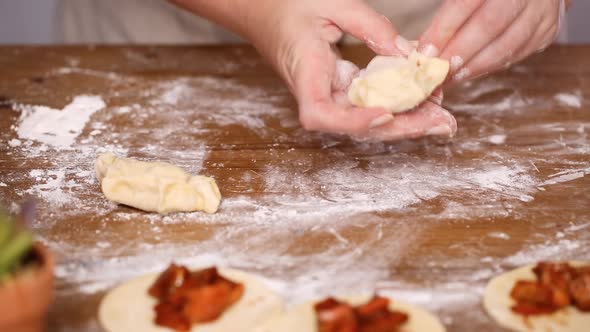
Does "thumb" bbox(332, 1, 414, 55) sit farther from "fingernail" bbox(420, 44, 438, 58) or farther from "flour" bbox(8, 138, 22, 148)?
"flour" bbox(8, 138, 22, 148)

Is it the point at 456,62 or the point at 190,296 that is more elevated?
the point at 456,62

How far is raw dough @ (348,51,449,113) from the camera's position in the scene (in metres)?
1.67

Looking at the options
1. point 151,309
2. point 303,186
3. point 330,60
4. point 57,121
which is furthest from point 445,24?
point 57,121

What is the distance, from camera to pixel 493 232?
1545 mm

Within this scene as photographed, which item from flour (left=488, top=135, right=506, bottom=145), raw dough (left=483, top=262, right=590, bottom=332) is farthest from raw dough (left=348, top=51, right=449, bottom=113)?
raw dough (left=483, top=262, right=590, bottom=332)

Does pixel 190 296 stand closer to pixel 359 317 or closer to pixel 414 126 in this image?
pixel 359 317

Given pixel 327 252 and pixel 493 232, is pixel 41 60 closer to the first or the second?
pixel 327 252

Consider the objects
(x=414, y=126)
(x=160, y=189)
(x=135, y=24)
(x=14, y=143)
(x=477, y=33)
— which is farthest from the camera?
(x=135, y=24)

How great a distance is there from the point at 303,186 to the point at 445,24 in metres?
0.52

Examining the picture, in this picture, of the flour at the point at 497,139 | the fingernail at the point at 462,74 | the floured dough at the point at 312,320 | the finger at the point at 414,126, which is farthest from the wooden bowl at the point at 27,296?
the flour at the point at 497,139

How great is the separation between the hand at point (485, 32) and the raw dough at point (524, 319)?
68 centimetres

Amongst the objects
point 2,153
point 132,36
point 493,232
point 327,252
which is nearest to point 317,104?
point 327,252

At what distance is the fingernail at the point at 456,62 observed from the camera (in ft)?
6.02

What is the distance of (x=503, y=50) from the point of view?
193 centimetres
